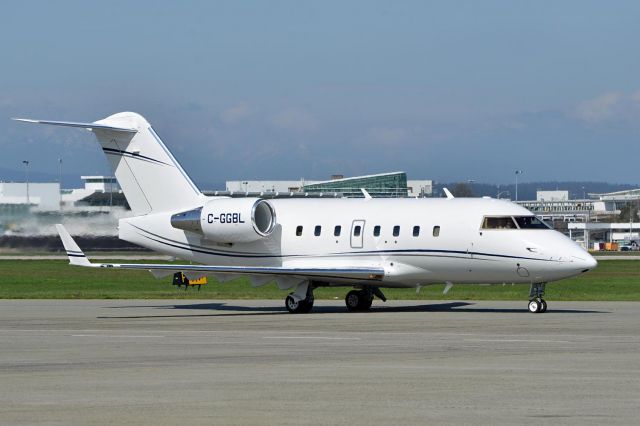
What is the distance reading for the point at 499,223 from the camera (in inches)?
1275

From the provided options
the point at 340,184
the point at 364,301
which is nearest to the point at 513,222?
the point at 364,301

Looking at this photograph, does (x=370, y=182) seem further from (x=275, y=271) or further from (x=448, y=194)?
(x=275, y=271)

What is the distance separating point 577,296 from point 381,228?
10806 millimetres

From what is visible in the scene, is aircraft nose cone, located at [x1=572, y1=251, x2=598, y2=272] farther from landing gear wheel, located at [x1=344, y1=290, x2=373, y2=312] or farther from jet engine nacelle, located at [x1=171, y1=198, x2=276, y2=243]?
jet engine nacelle, located at [x1=171, y1=198, x2=276, y2=243]

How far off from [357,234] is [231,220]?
13.1 feet

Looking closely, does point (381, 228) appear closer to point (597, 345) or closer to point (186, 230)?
point (186, 230)

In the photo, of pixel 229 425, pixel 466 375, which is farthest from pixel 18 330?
pixel 229 425

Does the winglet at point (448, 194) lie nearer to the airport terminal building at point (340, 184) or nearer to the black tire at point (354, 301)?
the black tire at point (354, 301)

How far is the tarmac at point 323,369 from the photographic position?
44.9 feet

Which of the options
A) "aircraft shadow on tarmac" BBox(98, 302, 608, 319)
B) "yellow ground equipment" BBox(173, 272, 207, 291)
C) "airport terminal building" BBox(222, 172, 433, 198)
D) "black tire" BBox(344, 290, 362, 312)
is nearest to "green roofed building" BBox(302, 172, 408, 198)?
"airport terminal building" BBox(222, 172, 433, 198)

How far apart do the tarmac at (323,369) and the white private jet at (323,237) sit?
1.52m

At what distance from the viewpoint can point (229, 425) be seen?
12.8 meters

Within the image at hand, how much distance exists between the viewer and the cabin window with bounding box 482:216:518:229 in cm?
3225

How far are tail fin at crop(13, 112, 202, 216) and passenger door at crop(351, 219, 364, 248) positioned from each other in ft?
18.3
